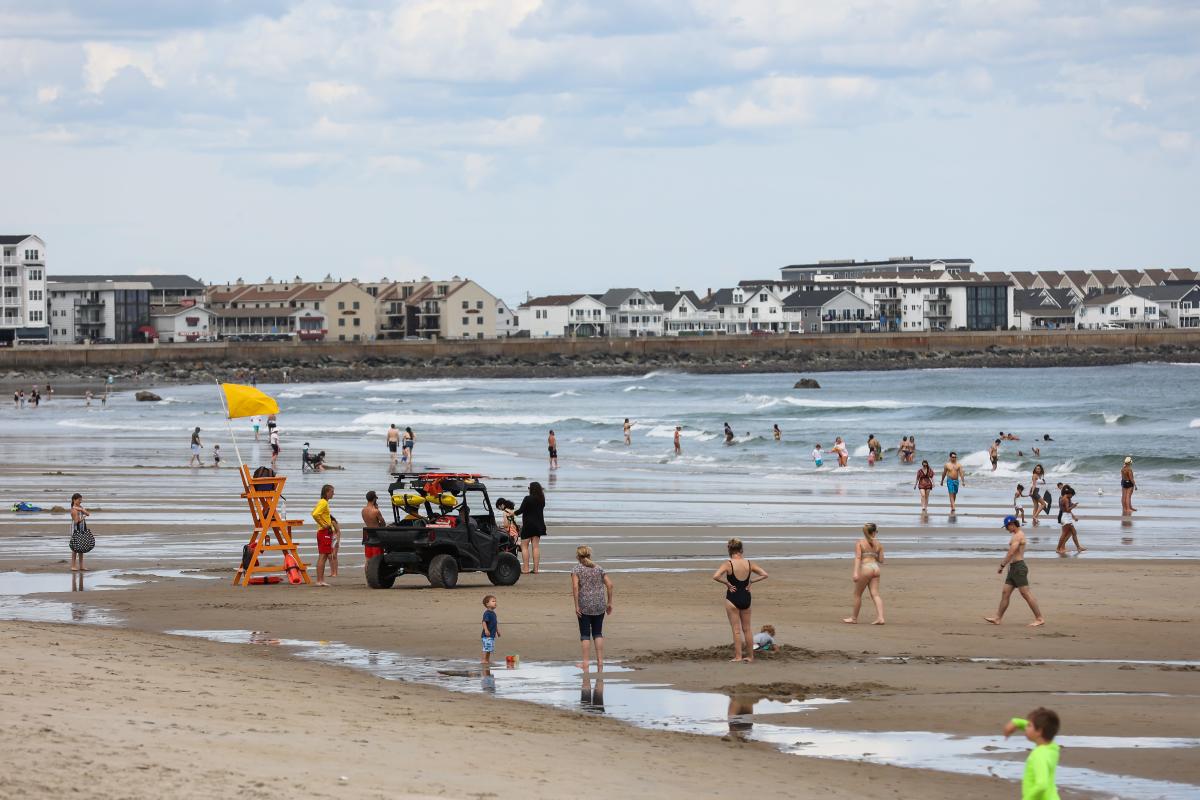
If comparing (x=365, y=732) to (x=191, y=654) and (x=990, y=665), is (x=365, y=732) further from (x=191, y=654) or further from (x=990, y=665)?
(x=990, y=665)

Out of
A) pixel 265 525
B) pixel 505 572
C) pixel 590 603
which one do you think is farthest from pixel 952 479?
pixel 590 603

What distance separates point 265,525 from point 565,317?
499 ft

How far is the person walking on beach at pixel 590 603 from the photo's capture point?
1340cm

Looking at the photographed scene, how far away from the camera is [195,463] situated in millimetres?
42594

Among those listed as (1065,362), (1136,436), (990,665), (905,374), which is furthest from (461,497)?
(1065,362)

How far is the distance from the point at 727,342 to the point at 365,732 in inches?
5138

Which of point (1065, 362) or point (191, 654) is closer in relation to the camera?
point (191, 654)

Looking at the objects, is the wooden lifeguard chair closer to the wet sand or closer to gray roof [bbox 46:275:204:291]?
the wet sand

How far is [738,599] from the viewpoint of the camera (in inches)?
545

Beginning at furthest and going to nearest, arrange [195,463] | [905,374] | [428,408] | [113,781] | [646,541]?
[905,374]
[428,408]
[195,463]
[646,541]
[113,781]

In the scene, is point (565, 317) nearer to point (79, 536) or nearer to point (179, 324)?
point (179, 324)

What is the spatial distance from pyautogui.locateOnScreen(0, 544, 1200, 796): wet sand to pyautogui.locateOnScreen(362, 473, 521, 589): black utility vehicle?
320 mm

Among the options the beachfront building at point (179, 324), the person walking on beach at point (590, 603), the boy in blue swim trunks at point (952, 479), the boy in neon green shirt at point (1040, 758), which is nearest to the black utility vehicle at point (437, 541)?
the person walking on beach at point (590, 603)

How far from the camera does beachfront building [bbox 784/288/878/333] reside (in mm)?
173375
